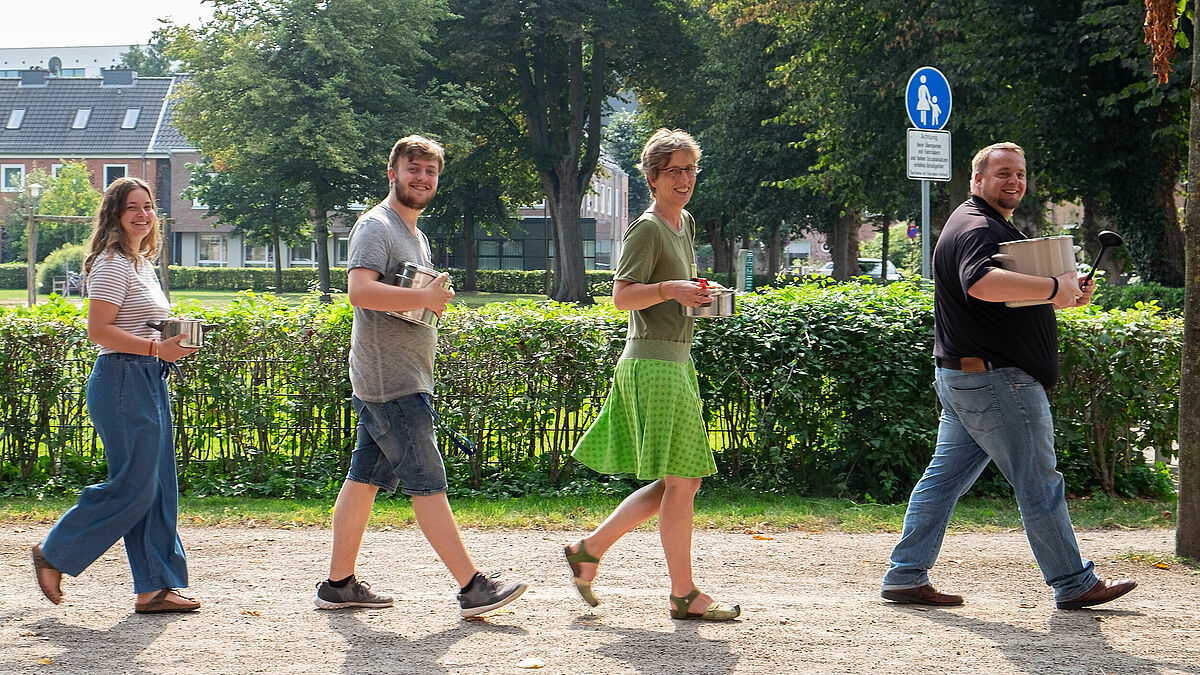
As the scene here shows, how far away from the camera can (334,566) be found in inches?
199

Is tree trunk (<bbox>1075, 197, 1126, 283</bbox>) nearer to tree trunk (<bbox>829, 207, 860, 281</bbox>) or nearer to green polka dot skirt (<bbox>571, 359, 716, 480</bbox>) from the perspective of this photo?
tree trunk (<bbox>829, 207, 860, 281</bbox>)

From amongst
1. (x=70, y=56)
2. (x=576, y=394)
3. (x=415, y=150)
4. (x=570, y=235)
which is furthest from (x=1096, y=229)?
(x=70, y=56)

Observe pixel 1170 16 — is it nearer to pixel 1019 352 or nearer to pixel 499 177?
pixel 1019 352

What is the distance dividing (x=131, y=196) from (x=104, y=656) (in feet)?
6.04

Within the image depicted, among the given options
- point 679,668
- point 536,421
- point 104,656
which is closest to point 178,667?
point 104,656

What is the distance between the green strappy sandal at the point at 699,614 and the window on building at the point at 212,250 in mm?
76092

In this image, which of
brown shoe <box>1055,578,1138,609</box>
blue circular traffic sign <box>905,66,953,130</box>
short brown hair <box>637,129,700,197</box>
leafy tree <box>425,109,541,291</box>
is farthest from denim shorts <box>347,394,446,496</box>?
leafy tree <box>425,109,541,291</box>

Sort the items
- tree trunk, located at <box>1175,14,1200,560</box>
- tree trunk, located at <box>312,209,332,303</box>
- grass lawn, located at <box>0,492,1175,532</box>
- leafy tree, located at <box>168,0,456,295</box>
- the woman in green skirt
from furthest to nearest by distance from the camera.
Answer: tree trunk, located at <box>312,209,332,303</box>, leafy tree, located at <box>168,0,456,295</box>, grass lawn, located at <box>0,492,1175,532</box>, tree trunk, located at <box>1175,14,1200,560</box>, the woman in green skirt

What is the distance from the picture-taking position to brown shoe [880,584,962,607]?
5.18 meters

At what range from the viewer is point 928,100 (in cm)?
1133

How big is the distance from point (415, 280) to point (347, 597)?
138 centimetres

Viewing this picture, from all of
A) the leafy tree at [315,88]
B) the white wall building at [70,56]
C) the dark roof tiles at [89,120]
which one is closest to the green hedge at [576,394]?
the leafy tree at [315,88]

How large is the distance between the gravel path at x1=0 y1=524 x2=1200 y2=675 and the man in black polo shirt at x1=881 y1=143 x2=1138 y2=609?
177 mm

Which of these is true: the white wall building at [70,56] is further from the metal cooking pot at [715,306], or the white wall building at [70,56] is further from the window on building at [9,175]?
the metal cooking pot at [715,306]
